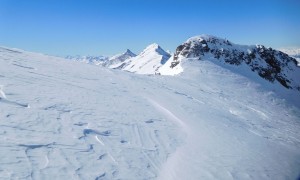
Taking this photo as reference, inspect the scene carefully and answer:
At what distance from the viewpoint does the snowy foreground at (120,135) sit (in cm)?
757

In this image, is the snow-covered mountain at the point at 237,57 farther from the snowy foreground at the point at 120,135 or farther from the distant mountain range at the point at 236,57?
the snowy foreground at the point at 120,135

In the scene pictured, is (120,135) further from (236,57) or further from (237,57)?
(237,57)

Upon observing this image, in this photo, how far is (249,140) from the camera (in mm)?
13914

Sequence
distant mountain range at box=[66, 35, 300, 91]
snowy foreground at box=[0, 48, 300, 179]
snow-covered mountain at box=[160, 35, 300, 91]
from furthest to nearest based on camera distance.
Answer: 1. snow-covered mountain at box=[160, 35, 300, 91]
2. distant mountain range at box=[66, 35, 300, 91]
3. snowy foreground at box=[0, 48, 300, 179]

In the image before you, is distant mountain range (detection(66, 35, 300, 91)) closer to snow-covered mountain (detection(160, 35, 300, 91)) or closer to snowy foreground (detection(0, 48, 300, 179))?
snow-covered mountain (detection(160, 35, 300, 91))

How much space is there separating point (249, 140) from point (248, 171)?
13.9 feet

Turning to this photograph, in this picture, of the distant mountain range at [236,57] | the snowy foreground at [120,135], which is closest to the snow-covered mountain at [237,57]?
the distant mountain range at [236,57]

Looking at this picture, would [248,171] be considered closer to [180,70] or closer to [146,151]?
[146,151]

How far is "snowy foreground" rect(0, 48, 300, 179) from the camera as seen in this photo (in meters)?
7.57

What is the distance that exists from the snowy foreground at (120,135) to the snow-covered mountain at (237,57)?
22.1 meters

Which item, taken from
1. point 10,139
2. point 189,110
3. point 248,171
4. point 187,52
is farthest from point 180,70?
point 10,139

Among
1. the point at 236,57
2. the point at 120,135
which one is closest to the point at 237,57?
the point at 236,57

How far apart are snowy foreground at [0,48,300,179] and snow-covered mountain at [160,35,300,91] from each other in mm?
22148

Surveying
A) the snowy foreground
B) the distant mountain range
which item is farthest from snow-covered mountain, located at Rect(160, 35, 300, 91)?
the snowy foreground
